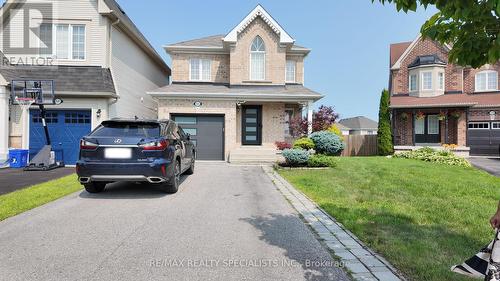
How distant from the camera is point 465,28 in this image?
283cm

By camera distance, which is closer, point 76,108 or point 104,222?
point 104,222

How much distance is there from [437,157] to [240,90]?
11.1m

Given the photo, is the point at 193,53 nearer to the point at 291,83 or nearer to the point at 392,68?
the point at 291,83

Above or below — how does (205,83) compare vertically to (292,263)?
above

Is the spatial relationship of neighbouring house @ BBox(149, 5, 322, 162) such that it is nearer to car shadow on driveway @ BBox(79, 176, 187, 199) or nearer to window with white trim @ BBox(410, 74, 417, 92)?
car shadow on driveway @ BBox(79, 176, 187, 199)

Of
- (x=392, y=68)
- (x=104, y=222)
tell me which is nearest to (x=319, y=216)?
(x=104, y=222)

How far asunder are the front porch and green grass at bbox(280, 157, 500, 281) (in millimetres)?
11913

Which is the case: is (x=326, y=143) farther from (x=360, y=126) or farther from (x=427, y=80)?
(x=360, y=126)

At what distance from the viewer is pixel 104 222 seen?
5066 mm

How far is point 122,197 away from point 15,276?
12.6 feet

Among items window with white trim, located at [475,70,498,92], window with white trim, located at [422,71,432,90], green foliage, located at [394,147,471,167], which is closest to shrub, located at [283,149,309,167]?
green foliage, located at [394,147,471,167]

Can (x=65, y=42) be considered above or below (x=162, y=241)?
above

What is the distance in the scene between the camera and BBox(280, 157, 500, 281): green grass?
366 cm

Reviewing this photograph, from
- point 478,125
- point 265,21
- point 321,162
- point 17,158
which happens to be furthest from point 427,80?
point 17,158
